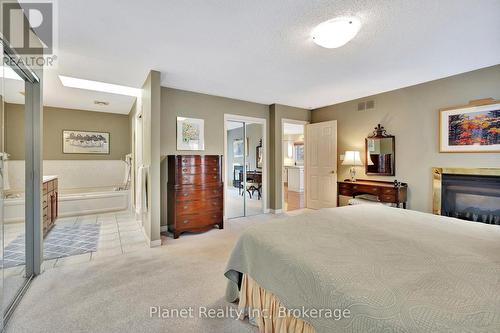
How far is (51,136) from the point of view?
17.3 feet

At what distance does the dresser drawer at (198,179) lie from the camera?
11.7 feet

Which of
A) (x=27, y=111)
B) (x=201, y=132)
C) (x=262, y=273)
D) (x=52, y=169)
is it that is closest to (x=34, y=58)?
(x=27, y=111)

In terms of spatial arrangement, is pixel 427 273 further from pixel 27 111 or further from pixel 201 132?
pixel 201 132

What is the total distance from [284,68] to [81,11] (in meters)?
2.29

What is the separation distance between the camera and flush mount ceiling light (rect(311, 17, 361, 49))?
206cm

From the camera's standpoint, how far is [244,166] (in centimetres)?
491

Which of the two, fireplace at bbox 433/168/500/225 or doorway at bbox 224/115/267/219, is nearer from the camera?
fireplace at bbox 433/168/500/225

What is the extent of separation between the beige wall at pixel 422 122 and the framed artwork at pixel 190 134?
10.5 ft

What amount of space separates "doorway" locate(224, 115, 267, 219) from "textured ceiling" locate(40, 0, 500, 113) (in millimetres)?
1142

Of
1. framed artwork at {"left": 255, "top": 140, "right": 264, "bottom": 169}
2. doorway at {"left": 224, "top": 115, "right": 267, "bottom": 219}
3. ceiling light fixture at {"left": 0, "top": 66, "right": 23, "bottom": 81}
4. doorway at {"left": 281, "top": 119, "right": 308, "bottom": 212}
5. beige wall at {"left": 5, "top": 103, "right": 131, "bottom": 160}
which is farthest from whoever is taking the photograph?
doorway at {"left": 281, "top": 119, "right": 308, "bottom": 212}

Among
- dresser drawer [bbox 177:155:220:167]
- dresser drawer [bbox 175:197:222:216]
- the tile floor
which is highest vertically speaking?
dresser drawer [bbox 177:155:220:167]

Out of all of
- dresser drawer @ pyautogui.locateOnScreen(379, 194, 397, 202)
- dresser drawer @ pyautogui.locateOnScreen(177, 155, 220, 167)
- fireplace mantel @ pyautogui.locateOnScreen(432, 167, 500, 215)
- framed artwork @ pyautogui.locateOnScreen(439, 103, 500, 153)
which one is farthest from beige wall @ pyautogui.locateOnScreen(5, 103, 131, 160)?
framed artwork @ pyautogui.locateOnScreen(439, 103, 500, 153)

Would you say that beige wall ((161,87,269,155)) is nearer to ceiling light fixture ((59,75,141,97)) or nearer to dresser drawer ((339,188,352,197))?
ceiling light fixture ((59,75,141,97))

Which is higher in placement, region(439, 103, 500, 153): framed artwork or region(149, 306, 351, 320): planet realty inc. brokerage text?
region(439, 103, 500, 153): framed artwork
